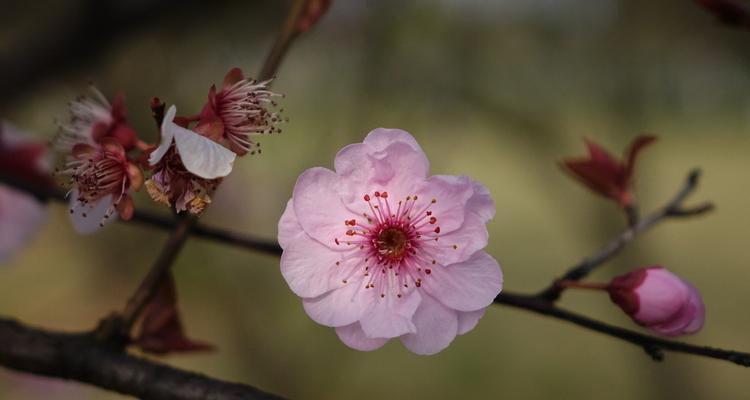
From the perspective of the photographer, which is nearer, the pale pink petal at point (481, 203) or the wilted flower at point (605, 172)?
the pale pink petal at point (481, 203)

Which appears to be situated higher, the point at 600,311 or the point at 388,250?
the point at 600,311

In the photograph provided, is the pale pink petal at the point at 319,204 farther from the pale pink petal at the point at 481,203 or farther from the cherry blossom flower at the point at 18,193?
the cherry blossom flower at the point at 18,193

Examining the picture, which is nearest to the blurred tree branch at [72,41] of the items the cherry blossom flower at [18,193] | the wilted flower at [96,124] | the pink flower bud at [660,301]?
the cherry blossom flower at [18,193]

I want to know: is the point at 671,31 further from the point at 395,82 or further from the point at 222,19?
the point at 222,19

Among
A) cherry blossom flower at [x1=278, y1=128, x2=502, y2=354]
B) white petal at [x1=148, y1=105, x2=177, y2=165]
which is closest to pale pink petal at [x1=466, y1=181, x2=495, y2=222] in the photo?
cherry blossom flower at [x1=278, y1=128, x2=502, y2=354]

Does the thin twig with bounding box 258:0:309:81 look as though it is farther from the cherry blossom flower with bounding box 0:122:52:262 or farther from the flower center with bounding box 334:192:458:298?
the cherry blossom flower with bounding box 0:122:52:262

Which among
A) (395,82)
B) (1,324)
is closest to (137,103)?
(395,82)
